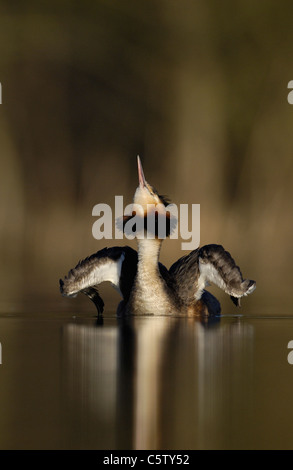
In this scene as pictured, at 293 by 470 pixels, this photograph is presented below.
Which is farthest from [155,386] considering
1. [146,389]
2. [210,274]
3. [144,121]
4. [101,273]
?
[144,121]

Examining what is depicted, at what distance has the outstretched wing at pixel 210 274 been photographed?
7309mm

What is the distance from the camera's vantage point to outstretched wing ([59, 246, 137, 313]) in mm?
7781

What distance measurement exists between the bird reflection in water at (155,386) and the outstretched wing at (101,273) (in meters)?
1.57

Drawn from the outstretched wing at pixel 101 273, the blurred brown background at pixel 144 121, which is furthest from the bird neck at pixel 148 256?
the blurred brown background at pixel 144 121

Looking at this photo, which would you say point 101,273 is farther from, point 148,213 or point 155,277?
point 148,213

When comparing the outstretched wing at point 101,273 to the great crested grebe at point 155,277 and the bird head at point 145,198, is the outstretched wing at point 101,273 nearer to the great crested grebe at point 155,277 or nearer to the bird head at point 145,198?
the great crested grebe at point 155,277

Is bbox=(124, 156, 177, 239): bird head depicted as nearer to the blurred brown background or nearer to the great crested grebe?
the great crested grebe

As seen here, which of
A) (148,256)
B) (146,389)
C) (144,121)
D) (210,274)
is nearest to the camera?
(146,389)

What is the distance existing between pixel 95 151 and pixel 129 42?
80.1 inches

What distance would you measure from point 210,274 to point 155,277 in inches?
17.2

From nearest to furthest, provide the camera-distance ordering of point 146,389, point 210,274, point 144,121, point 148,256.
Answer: point 146,389, point 210,274, point 148,256, point 144,121

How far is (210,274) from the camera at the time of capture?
24.7 ft

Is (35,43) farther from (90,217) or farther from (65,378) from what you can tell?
(65,378)

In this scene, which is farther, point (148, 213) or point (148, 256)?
point (148, 213)
